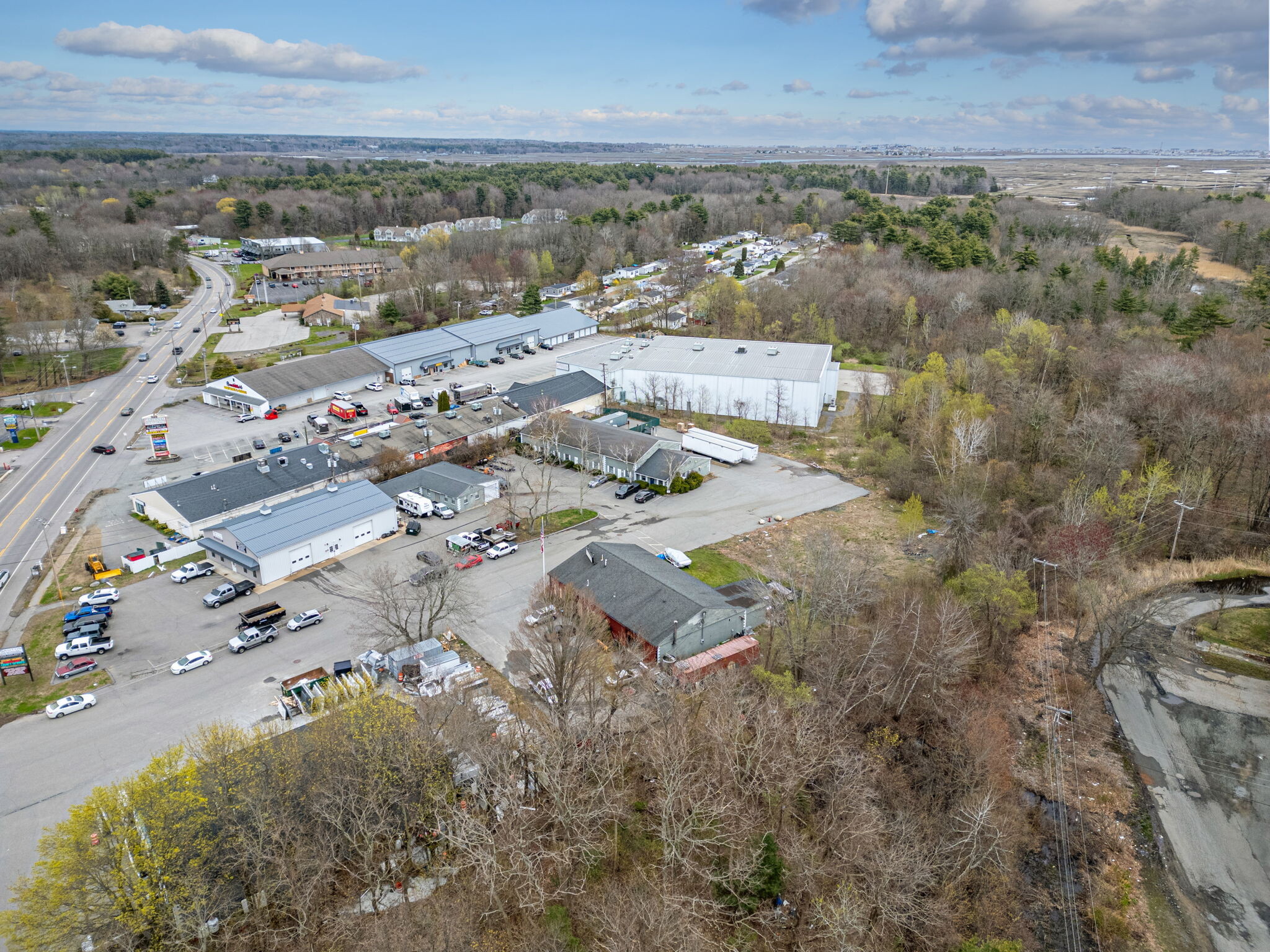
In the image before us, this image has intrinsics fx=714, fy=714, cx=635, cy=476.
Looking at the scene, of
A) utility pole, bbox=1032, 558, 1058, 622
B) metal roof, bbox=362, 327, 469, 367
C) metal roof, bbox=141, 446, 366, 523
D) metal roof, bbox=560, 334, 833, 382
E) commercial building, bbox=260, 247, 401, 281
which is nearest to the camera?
utility pole, bbox=1032, 558, 1058, 622

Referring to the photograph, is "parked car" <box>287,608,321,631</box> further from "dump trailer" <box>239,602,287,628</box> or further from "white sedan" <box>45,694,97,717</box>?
"white sedan" <box>45,694,97,717</box>

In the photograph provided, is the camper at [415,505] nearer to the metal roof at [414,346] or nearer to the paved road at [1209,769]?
the metal roof at [414,346]

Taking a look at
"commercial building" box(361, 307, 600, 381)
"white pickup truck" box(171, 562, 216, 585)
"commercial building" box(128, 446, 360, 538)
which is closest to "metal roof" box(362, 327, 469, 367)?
"commercial building" box(361, 307, 600, 381)

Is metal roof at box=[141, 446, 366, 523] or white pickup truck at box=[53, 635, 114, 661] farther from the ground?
metal roof at box=[141, 446, 366, 523]

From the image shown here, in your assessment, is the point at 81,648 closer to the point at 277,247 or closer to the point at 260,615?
the point at 260,615

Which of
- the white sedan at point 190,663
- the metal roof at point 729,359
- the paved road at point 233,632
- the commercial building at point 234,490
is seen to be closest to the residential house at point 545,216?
the metal roof at point 729,359

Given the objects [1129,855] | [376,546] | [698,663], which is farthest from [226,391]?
[1129,855]
